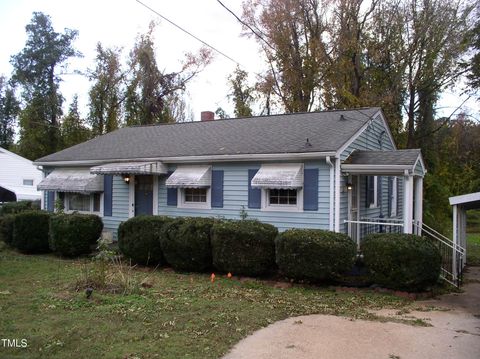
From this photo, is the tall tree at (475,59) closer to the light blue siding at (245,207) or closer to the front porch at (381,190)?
the front porch at (381,190)

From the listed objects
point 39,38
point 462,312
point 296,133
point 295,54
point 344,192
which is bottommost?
point 462,312

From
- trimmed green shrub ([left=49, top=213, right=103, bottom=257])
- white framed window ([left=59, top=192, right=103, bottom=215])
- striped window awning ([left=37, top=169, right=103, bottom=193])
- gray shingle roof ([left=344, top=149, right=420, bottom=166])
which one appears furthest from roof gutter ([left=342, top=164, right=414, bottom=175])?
white framed window ([left=59, top=192, right=103, bottom=215])

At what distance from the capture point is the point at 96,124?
104ft

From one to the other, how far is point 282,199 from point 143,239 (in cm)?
370

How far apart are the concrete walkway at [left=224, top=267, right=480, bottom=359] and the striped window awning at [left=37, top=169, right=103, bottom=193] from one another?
978cm

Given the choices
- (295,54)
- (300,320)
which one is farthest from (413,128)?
(300,320)

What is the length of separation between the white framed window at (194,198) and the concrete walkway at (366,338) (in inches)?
250

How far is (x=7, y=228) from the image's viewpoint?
13.6 m

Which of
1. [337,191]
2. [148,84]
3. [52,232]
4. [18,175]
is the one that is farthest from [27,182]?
[337,191]

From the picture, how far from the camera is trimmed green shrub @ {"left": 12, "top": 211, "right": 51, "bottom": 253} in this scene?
42.2ft

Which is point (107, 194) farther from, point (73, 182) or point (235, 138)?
point (235, 138)

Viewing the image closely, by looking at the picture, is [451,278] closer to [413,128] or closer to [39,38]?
[413,128]

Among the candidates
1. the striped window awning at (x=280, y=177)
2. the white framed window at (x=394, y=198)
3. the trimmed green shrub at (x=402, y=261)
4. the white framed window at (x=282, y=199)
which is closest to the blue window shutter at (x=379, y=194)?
the white framed window at (x=394, y=198)

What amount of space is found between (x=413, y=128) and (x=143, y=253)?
1573cm
